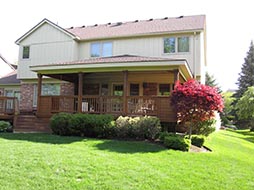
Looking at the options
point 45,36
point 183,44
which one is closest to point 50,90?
point 45,36

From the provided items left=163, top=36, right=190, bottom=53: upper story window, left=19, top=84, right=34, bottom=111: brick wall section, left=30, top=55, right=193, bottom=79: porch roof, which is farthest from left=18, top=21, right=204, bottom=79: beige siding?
left=30, top=55, right=193, bottom=79: porch roof

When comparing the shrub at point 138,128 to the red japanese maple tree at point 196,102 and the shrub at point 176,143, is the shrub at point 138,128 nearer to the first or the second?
the red japanese maple tree at point 196,102

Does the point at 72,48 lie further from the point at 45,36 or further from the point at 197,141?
the point at 197,141

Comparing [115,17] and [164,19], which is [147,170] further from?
[115,17]

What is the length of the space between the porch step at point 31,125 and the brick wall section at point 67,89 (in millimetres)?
4908

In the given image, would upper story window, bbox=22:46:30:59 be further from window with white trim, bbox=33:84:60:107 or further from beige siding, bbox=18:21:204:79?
window with white trim, bbox=33:84:60:107

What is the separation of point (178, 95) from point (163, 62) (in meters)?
1.99

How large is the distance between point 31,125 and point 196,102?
8.70 metres

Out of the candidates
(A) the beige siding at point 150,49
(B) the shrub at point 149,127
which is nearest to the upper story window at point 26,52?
(A) the beige siding at point 150,49

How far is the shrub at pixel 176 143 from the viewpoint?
9708 mm

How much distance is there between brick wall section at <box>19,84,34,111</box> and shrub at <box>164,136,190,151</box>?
1318cm

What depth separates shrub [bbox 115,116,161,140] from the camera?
11281 millimetres

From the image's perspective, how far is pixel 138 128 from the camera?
37.1 feet

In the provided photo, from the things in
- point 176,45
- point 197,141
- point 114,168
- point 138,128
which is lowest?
point 114,168
